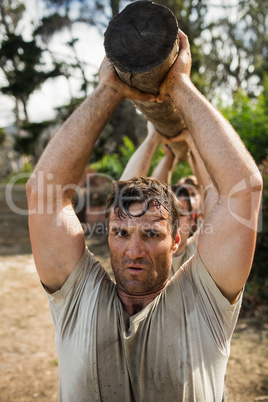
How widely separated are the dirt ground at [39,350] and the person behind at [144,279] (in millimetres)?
2376

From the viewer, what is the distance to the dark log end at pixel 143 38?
155 centimetres

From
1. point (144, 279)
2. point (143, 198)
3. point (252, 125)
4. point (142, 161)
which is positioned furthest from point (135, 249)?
point (252, 125)

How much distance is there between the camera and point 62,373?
1.48 m

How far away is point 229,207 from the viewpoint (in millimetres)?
1411

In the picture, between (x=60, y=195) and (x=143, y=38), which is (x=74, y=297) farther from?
(x=143, y=38)

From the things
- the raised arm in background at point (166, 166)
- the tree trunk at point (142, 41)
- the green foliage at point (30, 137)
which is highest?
the tree trunk at point (142, 41)

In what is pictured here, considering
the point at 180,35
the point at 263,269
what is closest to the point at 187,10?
the point at 263,269

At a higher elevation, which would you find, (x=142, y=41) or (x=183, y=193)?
(x=142, y=41)

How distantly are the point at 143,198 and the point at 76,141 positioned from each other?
38cm

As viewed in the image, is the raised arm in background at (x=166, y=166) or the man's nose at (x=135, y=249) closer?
the man's nose at (x=135, y=249)

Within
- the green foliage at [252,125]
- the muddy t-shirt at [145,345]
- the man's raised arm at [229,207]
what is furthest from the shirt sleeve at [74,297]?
the green foliage at [252,125]

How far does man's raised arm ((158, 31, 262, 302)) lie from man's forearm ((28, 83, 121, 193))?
43 centimetres

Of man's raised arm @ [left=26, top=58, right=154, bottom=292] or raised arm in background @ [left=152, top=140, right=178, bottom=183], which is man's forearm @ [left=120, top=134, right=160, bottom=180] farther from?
man's raised arm @ [left=26, top=58, right=154, bottom=292]

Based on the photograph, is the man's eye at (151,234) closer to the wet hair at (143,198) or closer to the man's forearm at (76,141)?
the wet hair at (143,198)
